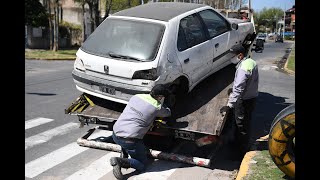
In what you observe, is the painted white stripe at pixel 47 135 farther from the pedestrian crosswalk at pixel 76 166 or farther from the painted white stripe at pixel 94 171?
the painted white stripe at pixel 94 171

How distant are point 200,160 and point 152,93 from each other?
119 cm

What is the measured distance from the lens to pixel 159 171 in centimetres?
573

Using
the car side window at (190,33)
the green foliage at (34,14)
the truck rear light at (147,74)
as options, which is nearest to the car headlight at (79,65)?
the truck rear light at (147,74)

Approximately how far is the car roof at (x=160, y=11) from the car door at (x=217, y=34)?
1.07 ft

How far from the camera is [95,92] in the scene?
6.32 m

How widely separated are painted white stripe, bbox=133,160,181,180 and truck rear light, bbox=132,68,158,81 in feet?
4.34

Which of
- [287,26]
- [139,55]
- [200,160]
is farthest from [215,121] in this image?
[287,26]

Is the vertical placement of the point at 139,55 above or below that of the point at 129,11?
below

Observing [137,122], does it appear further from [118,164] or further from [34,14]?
[34,14]

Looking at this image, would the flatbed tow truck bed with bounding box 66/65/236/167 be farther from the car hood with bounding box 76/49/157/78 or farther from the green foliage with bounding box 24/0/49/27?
the green foliage with bounding box 24/0/49/27

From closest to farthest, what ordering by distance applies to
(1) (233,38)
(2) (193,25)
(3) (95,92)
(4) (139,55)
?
1. (4) (139,55)
2. (3) (95,92)
3. (2) (193,25)
4. (1) (233,38)

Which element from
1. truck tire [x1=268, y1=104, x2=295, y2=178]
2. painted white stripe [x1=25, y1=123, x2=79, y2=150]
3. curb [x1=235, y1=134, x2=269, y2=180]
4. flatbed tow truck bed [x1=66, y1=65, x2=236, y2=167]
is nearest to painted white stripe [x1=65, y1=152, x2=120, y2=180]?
flatbed tow truck bed [x1=66, y1=65, x2=236, y2=167]

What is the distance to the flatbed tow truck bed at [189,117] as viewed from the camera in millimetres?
5746
